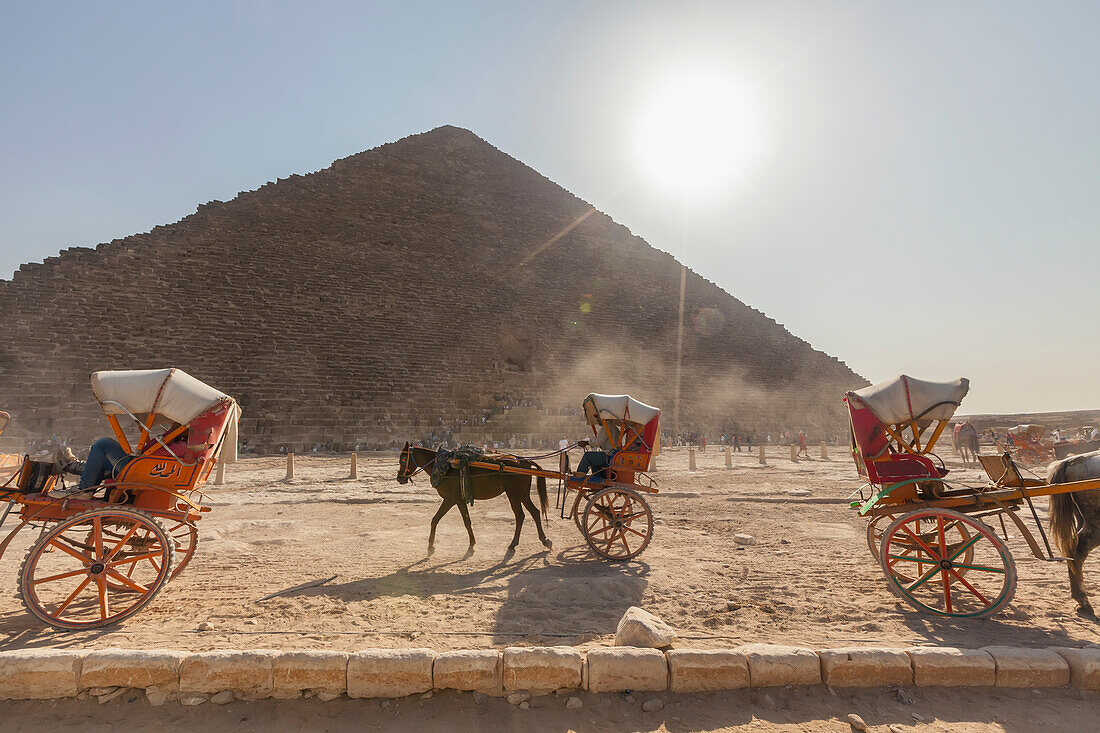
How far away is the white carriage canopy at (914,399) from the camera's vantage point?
322cm

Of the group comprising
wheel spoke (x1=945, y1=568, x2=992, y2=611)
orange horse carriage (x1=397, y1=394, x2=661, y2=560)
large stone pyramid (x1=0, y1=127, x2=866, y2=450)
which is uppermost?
large stone pyramid (x1=0, y1=127, x2=866, y2=450)

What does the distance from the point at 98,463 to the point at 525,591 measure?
2963mm

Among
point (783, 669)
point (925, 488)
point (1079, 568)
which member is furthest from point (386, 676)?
point (1079, 568)

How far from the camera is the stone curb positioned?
2.11 meters

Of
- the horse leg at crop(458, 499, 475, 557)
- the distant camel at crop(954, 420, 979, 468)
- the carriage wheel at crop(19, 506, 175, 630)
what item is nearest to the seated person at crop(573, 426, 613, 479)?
the horse leg at crop(458, 499, 475, 557)

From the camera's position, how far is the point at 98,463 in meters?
3.15

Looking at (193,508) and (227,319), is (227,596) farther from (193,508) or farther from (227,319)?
(227,319)

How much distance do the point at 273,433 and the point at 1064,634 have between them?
1989 centimetres

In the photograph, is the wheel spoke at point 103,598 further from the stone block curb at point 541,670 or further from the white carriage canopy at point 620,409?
the white carriage canopy at point 620,409

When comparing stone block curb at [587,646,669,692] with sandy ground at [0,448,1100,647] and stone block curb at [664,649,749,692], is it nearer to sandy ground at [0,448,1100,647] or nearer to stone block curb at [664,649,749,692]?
stone block curb at [664,649,749,692]

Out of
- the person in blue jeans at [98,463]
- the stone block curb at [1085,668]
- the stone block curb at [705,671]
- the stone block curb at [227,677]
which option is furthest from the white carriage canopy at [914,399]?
the person in blue jeans at [98,463]

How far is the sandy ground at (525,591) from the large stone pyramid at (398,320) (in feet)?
47.5

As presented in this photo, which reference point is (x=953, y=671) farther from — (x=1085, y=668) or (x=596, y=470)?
(x=596, y=470)

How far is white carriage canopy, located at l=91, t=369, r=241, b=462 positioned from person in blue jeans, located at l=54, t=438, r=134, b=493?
0.81 feet
